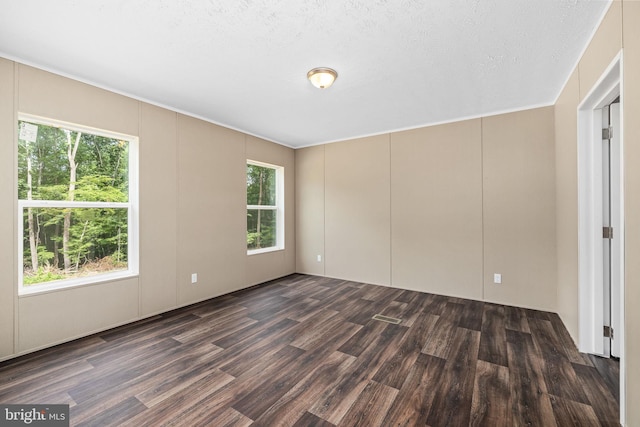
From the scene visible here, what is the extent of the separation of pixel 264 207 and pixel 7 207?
3.21 m

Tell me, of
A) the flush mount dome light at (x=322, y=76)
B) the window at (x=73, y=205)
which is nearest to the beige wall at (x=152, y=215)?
the window at (x=73, y=205)

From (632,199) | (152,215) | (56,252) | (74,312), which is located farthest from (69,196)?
(632,199)

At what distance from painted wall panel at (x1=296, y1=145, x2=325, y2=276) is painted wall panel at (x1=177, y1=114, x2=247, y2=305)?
137cm

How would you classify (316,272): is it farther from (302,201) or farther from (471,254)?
(471,254)

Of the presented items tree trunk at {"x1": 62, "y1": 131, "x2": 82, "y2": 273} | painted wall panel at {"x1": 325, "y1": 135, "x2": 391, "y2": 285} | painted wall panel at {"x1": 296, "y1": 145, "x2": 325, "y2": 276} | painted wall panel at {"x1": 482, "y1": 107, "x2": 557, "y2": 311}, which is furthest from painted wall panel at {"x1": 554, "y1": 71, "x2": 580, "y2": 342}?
tree trunk at {"x1": 62, "y1": 131, "x2": 82, "y2": 273}

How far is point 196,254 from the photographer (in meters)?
3.81

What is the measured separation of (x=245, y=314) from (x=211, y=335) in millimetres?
601

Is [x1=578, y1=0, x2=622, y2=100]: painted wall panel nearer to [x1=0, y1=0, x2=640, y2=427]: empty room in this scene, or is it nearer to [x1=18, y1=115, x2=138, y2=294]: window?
[x1=0, y1=0, x2=640, y2=427]: empty room

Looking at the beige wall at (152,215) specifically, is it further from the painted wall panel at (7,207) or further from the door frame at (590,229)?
the door frame at (590,229)

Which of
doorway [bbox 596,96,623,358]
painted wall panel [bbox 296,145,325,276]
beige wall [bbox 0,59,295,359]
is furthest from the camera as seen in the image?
painted wall panel [bbox 296,145,325,276]

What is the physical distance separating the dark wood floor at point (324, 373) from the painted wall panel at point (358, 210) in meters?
1.46

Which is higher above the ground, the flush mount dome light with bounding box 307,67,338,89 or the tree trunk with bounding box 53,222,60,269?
the flush mount dome light with bounding box 307,67,338,89

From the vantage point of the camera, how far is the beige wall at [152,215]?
2.37 metres

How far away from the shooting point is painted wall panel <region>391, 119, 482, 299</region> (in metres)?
3.89
